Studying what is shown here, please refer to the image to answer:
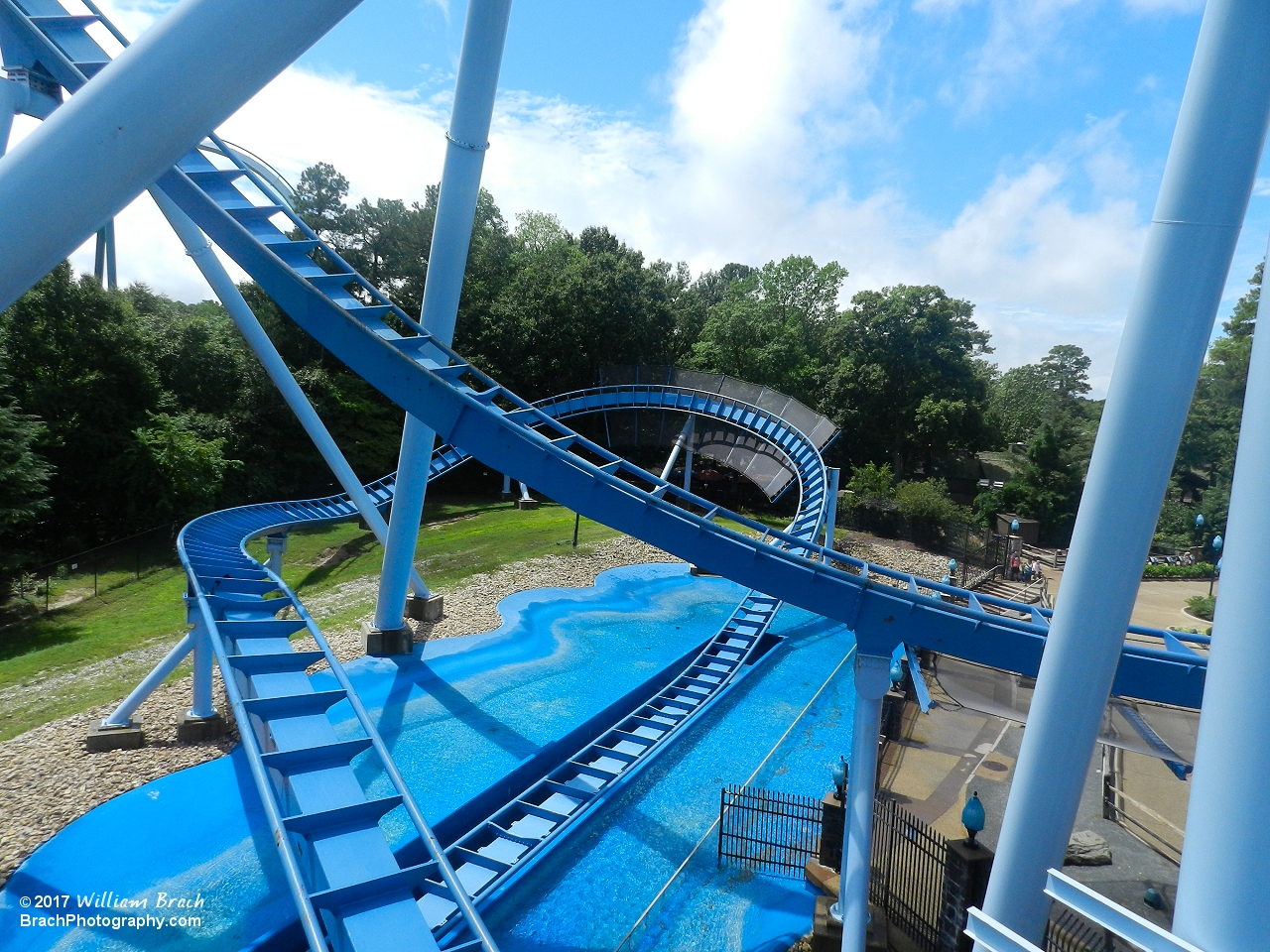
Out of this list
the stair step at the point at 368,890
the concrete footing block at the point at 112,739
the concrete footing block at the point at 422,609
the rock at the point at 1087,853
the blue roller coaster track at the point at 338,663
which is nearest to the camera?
the stair step at the point at 368,890

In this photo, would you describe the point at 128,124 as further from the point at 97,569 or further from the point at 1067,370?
the point at 1067,370

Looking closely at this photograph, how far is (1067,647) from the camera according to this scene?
2.91 metres

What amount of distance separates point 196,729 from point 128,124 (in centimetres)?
922

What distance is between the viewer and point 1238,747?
2.02 metres

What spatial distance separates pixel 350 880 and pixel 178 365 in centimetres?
2530

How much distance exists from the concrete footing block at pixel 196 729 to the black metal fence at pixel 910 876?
8.10 meters

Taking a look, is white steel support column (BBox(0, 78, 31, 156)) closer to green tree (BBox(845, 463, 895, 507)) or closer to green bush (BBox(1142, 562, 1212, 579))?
green tree (BBox(845, 463, 895, 507))

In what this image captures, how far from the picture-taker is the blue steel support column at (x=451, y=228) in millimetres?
9188

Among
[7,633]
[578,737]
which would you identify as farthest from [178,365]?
[578,737]

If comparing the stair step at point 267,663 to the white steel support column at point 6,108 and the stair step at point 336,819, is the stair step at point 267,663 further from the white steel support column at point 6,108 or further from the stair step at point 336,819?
the white steel support column at point 6,108

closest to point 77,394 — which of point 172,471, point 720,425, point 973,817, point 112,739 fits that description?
point 172,471

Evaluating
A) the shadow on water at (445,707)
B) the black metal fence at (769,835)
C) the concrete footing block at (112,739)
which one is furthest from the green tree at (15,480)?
the black metal fence at (769,835)

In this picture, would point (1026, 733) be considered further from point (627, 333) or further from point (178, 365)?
point (627, 333)

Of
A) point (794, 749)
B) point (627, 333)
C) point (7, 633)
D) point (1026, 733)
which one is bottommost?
point (7, 633)
